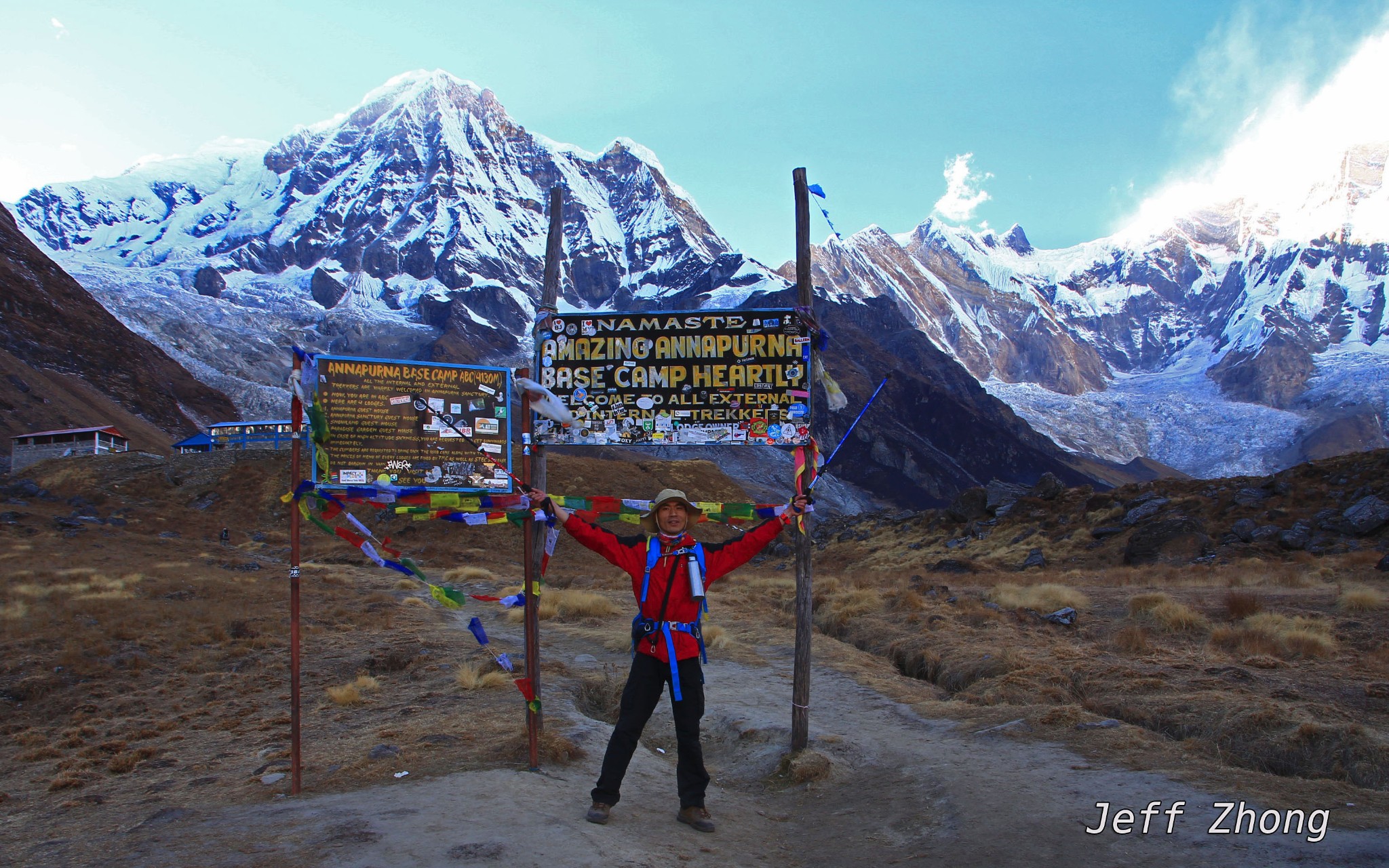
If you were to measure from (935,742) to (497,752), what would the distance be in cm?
408

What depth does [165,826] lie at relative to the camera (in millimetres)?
5641

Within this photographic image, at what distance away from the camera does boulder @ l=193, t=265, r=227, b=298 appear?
177500 millimetres

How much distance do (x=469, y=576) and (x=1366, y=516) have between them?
88.7ft

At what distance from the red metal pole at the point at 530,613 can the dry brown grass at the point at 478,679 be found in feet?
12.1

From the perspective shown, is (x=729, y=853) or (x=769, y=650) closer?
(x=729, y=853)

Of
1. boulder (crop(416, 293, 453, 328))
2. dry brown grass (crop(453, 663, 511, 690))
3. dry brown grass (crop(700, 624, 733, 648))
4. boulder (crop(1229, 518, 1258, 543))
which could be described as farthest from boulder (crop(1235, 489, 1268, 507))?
boulder (crop(416, 293, 453, 328))

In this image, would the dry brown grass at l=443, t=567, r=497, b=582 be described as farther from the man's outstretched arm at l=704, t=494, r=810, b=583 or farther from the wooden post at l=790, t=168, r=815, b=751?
the man's outstretched arm at l=704, t=494, r=810, b=583

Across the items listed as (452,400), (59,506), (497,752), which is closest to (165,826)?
(497,752)

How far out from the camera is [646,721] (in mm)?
5887

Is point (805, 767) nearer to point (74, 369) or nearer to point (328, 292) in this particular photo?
point (74, 369)

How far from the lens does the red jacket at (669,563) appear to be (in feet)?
19.6

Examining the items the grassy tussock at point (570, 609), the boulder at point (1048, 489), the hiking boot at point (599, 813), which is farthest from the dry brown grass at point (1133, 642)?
the boulder at point (1048, 489)

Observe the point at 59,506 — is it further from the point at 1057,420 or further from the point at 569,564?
the point at 1057,420

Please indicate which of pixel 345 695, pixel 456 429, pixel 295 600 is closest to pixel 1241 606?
pixel 456 429
